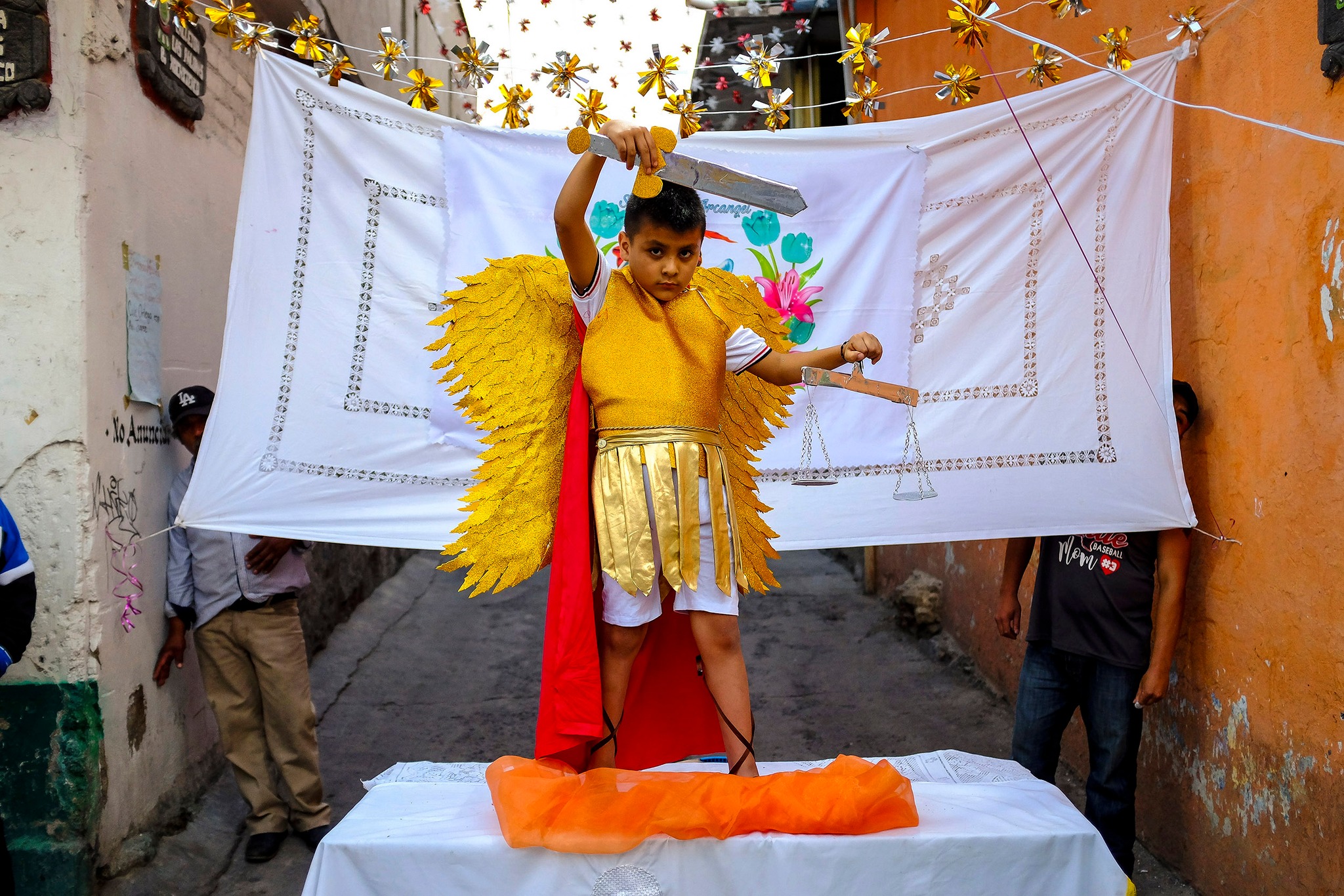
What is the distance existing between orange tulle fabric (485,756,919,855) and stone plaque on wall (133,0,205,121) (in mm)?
2557

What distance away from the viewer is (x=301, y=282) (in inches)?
110

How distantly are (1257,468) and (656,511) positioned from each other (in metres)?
1.67

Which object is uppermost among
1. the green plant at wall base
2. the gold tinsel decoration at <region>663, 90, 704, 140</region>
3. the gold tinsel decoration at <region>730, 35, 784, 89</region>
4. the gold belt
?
the gold tinsel decoration at <region>730, 35, 784, 89</region>

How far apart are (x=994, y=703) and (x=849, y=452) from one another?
89.7 inches

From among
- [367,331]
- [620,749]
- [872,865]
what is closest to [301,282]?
[367,331]

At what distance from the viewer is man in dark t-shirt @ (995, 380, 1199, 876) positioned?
2.75 m

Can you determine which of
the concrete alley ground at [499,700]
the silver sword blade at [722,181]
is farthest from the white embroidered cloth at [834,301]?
the concrete alley ground at [499,700]

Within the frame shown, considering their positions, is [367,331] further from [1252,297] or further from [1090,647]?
[1252,297]

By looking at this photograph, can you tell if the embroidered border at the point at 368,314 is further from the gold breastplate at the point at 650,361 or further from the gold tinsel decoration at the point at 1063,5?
the gold tinsel decoration at the point at 1063,5

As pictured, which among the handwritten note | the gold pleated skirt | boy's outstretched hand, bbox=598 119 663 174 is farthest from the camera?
the handwritten note

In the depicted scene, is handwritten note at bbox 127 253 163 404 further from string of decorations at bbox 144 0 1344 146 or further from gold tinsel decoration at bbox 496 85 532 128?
gold tinsel decoration at bbox 496 85 532 128

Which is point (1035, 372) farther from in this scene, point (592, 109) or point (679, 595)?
point (592, 109)

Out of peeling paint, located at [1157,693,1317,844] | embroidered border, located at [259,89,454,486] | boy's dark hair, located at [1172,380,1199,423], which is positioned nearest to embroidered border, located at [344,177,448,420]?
embroidered border, located at [259,89,454,486]

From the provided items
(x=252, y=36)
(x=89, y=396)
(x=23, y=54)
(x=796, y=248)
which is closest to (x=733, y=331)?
(x=796, y=248)
